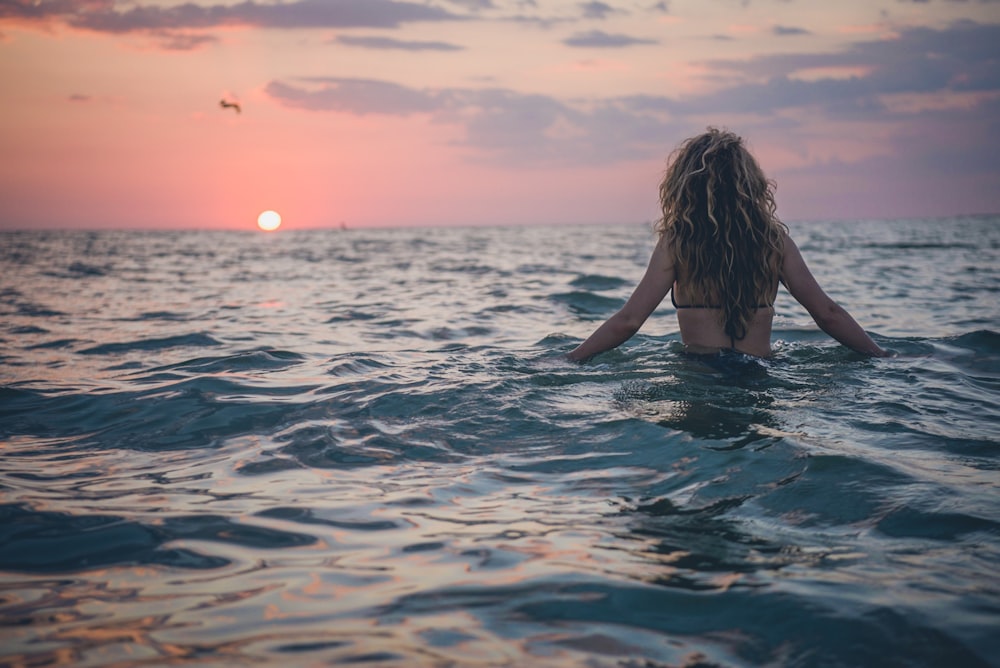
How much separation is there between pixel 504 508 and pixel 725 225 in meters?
2.69

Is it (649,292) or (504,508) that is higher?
(649,292)

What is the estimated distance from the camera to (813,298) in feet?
17.1

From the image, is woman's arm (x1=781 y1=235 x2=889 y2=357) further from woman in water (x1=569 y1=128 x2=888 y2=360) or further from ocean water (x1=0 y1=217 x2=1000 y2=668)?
ocean water (x1=0 y1=217 x2=1000 y2=668)

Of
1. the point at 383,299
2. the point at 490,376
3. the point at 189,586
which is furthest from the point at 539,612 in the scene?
the point at 383,299

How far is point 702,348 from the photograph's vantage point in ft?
17.7

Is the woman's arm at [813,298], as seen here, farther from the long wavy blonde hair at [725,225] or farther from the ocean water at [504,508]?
the ocean water at [504,508]

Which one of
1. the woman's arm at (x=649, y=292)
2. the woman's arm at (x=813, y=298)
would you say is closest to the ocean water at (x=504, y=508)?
the woman's arm at (x=813, y=298)

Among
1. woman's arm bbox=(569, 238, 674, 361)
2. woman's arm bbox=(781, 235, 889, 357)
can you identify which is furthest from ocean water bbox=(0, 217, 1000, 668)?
woman's arm bbox=(569, 238, 674, 361)

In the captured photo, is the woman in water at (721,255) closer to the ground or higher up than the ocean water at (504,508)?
higher up

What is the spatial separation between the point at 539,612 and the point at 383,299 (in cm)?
1069

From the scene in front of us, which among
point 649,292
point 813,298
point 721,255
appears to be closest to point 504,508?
point 649,292

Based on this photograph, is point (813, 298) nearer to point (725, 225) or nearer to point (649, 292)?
point (725, 225)

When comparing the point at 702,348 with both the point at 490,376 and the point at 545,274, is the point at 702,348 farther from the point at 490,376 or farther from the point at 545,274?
the point at 545,274

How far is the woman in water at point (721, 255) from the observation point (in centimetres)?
499
